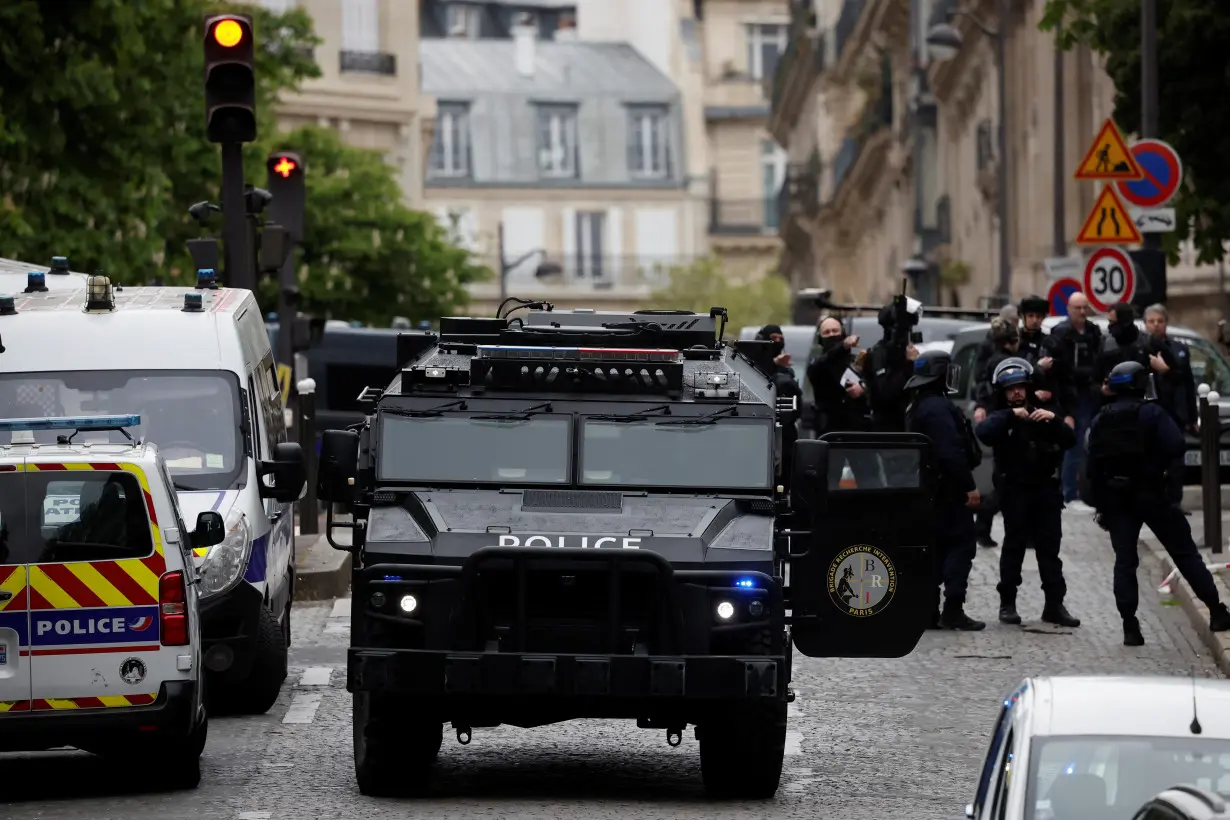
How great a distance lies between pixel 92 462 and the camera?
1275 cm

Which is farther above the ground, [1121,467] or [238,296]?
[238,296]

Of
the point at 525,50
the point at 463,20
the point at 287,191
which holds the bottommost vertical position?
the point at 287,191

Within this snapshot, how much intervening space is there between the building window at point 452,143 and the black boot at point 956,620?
4247 inches

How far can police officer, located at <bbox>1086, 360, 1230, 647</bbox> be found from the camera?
1786 centimetres

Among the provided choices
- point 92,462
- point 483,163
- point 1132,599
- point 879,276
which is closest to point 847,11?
point 879,276

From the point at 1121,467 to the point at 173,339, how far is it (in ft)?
18.5

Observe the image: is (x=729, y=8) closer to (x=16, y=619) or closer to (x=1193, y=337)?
(x=1193, y=337)

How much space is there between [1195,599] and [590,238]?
108 m

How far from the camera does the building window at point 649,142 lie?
128500 mm

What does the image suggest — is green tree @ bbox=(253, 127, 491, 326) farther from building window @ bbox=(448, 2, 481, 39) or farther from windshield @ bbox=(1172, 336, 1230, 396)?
building window @ bbox=(448, 2, 481, 39)

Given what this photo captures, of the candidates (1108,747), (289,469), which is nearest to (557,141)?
(289,469)

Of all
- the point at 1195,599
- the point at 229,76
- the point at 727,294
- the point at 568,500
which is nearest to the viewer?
the point at 568,500

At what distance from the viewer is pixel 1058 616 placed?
19234 mm

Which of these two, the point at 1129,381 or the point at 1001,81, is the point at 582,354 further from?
the point at 1001,81
